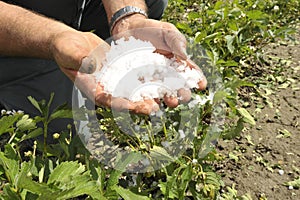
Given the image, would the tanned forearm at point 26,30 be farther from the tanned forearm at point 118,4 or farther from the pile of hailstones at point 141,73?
the tanned forearm at point 118,4

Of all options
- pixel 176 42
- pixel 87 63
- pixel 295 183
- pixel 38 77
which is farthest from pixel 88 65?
pixel 295 183

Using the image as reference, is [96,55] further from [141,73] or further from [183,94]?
[183,94]

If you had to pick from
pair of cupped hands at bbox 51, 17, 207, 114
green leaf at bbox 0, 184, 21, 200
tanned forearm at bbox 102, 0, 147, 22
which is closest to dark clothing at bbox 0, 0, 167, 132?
tanned forearm at bbox 102, 0, 147, 22

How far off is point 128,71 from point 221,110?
667 millimetres

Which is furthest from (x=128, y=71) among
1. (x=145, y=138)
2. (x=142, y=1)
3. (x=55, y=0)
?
(x=55, y=0)

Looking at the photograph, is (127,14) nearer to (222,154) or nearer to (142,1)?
(142,1)

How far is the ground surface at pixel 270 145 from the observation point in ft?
6.06

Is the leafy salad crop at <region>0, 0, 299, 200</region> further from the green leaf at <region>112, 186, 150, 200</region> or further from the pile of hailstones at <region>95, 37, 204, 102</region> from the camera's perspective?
the pile of hailstones at <region>95, 37, 204, 102</region>

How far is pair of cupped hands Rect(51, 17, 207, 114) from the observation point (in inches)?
51.2

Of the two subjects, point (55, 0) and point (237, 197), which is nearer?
point (237, 197)

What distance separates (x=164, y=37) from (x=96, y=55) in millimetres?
270

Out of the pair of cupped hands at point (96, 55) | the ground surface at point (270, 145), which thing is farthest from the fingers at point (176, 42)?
the ground surface at point (270, 145)

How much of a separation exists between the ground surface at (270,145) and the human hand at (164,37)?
52cm

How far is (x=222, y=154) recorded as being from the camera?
6.44 ft
